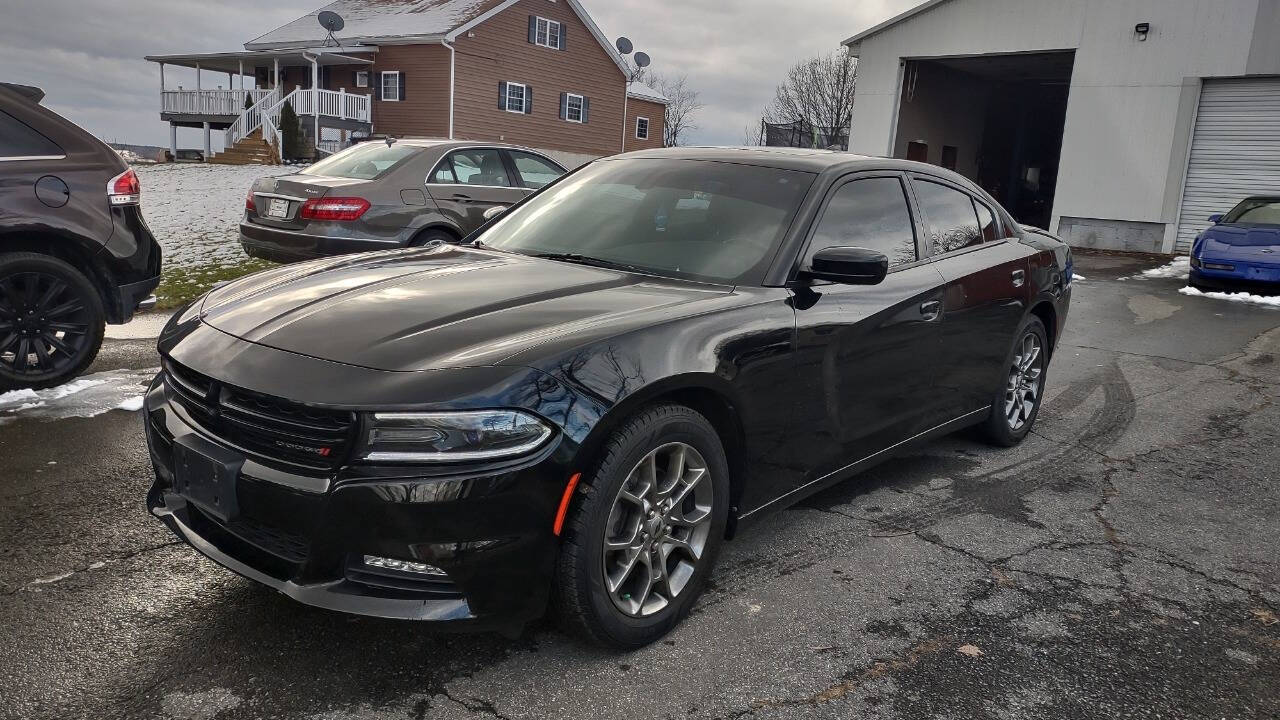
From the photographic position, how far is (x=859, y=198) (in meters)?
4.00

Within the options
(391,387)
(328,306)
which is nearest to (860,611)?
(391,387)

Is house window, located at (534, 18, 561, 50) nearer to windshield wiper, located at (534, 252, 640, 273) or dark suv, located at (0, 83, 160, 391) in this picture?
dark suv, located at (0, 83, 160, 391)

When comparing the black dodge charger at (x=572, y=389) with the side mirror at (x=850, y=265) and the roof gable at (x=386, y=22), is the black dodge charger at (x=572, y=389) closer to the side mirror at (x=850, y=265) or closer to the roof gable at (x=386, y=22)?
the side mirror at (x=850, y=265)

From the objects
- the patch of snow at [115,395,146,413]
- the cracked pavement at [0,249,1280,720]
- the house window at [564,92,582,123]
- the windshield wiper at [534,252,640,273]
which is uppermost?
the house window at [564,92,582,123]

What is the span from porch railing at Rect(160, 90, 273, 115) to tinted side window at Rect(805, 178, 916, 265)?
32.3 metres

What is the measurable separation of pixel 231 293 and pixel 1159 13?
68.2 ft

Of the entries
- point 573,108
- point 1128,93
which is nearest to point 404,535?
point 1128,93

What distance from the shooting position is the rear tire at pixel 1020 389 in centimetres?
510

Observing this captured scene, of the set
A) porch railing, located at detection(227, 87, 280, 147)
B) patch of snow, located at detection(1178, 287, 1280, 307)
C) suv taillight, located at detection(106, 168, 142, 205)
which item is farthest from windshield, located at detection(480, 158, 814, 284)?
porch railing, located at detection(227, 87, 280, 147)

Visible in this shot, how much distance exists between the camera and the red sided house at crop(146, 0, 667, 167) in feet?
103

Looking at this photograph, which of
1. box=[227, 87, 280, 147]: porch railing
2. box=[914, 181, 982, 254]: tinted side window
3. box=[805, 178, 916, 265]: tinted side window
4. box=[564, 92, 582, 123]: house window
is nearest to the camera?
box=[805, 178, 916, 265]: tinted side window

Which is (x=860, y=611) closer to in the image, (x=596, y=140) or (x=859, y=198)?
(x=859, y=198)

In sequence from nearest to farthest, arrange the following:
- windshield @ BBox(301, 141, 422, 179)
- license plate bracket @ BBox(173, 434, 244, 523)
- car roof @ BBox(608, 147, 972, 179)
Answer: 1. license plate bracket @ BBox(173, 434, 244, 523)
2. car roof @ BBox(608, 147, 972, 179)
3. windshield @ BBox(301, 141, 422, 179)

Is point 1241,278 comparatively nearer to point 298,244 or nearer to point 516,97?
point 298,244
